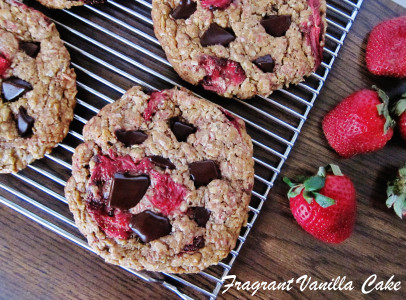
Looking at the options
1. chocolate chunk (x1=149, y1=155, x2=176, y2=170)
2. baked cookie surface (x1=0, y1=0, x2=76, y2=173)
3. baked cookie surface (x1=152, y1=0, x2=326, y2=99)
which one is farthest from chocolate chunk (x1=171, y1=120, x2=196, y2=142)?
baked cookie surface (x1=0, y1=0, x2=76, y2=173)

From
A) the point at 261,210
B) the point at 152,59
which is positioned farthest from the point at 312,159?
the point at 152,59

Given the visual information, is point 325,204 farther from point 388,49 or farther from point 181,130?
point 388,49

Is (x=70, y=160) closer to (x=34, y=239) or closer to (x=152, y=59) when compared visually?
(x=34, y=239)

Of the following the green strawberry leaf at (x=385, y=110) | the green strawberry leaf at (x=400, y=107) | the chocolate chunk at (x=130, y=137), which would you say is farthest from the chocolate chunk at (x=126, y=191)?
the green strawberry leaf at (x=400, y=107)

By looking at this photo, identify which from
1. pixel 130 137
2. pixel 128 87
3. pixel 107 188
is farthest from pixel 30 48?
pixel 107 188

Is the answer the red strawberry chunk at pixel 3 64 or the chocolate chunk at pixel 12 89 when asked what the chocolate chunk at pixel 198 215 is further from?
the red strawberry chunk at pixel 3 64
